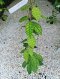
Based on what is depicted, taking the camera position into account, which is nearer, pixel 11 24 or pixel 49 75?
pixel 49 75

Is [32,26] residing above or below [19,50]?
above

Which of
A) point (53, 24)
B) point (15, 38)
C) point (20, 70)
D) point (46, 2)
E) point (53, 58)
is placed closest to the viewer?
point (20, 70)

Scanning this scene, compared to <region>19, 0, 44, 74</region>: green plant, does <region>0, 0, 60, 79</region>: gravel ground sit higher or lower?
lower

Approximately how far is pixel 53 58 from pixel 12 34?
0.87m

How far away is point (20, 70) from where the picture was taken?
233cm

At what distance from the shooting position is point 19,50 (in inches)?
106

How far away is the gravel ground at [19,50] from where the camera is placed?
2277 millimetres

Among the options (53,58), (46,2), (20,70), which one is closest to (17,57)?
(20,70)

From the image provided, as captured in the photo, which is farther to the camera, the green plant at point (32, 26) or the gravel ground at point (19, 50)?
the gravel ground at point (19, 50)

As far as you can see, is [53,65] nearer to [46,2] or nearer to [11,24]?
[11,24]

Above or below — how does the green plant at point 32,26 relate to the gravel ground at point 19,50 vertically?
above

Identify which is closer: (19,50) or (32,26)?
(32,26)

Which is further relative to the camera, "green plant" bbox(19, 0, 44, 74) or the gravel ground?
the gravel ground

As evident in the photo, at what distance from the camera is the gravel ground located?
228cm
